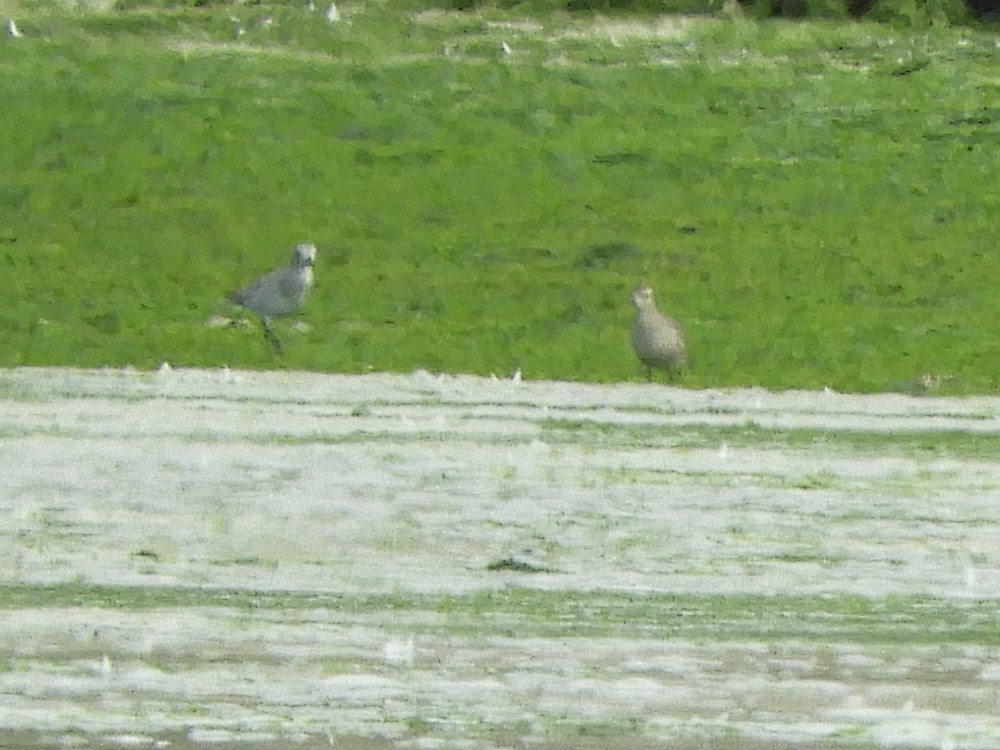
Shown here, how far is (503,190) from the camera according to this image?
67.5 feet

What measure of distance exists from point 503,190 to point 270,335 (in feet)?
19.0

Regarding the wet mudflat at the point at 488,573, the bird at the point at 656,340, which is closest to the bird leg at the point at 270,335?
the bird at the point at 656,340

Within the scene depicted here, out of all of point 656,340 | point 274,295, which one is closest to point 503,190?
point 274,295

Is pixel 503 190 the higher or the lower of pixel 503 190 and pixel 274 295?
the higher

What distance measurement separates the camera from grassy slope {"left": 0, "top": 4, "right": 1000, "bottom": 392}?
1577cm

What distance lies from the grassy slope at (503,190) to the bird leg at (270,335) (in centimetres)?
8

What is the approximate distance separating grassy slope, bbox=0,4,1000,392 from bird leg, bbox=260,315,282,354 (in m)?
0.08

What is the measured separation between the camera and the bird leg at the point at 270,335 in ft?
49.0

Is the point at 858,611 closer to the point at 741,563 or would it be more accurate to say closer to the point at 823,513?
the point at 741,563

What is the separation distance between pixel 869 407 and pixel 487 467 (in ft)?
11.2

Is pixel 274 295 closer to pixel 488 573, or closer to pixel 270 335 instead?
pixel 270 335

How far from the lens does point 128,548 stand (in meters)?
8.10

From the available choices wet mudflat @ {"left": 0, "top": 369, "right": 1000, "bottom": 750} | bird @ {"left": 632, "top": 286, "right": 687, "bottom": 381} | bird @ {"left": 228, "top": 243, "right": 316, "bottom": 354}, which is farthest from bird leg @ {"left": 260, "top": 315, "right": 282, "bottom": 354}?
wet mudflat @ {"left": 0, "top": 369, "right": 1000, "bottom": 750}

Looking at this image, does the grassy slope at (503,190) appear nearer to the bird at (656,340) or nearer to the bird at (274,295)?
the bird at (274,295)
